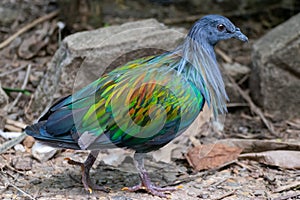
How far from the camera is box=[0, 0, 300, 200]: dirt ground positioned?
445cm

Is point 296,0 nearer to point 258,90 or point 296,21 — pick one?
point 296,21

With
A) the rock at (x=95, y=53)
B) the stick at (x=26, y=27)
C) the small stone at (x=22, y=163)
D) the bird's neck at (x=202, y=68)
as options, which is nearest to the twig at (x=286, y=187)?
the bird's neck at (x=202, y=68)

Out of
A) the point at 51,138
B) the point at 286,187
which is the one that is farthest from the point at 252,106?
the point at 51,138

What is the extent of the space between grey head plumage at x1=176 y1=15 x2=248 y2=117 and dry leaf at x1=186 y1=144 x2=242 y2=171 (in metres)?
0.62

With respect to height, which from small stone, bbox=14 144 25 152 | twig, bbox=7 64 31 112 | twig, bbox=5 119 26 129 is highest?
twig, bbox=7 64 31 112

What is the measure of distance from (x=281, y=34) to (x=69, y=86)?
216cm

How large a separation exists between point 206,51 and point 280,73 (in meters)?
1.69

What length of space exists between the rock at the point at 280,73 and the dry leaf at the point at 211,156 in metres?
1.13

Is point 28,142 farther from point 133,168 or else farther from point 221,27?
point 221,27

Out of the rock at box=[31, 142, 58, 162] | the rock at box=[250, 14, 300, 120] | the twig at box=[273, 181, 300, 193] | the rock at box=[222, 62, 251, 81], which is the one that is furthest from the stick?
the twig at box=[273, 181, 300, 193]

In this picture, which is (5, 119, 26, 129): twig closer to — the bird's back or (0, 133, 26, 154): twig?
(0, 133, 26, 154): twig

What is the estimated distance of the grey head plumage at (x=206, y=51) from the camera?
446 cm

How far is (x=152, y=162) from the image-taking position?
5.12 metres

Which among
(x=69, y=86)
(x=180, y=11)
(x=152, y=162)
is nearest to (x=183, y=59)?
(x=152, y=162)
